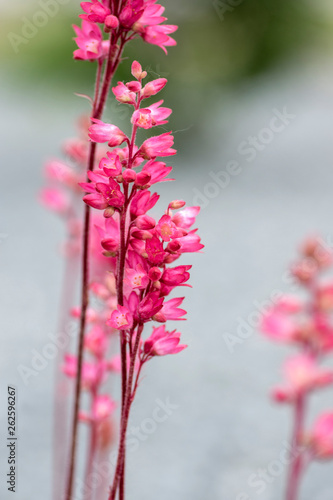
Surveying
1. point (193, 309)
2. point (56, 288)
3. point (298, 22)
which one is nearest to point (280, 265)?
point (193, 309)

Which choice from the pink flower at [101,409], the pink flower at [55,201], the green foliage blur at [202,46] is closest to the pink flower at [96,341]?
the pink flower at [101,409]

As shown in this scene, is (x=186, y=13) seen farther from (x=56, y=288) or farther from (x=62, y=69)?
(x=56, y=288)

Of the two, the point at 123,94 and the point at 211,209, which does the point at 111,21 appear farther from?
the point at 211,209

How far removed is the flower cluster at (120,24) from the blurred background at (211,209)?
2 centimetres

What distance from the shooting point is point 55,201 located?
2.27 ft

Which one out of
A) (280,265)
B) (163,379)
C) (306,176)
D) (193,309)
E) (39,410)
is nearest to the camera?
(39,410)

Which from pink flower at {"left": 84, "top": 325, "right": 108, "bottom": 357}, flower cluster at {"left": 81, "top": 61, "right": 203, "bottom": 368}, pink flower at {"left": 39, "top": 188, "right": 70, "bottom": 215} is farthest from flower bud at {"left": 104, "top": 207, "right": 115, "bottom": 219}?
pink flower at {"left": 39, "top": 188, "right": 70, "bottom": 215}

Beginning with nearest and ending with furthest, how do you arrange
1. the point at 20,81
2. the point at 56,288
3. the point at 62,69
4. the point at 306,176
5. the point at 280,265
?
the point at 56,288
the point at 280,265
the point at 306,176
the point at 62,69
the point at 20,81

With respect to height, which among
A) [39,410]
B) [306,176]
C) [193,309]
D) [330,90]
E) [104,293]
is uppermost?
[330,90]

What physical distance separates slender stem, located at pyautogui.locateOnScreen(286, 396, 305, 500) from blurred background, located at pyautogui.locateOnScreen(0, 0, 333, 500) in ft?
0.64

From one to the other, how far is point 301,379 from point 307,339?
0.16 feet

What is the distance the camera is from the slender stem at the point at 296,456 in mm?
506

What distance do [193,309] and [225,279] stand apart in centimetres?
24

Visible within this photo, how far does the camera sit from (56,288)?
1.69 meters
